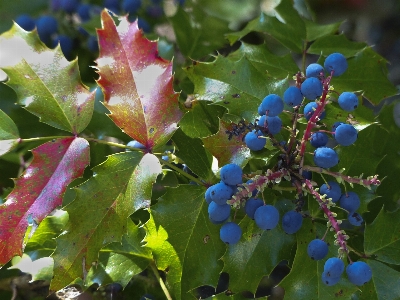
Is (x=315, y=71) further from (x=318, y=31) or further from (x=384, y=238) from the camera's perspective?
(x=318, y=31)

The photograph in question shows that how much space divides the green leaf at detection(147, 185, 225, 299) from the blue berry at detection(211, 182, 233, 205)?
0.13 m

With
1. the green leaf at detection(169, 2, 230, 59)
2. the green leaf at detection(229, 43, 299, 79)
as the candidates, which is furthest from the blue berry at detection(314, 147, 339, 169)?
the green leaf at detection(169, 2, 230, 59)

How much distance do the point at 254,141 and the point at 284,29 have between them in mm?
540

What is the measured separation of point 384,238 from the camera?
90 centimetres

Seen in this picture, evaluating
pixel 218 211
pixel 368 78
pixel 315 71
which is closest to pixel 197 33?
pixel 368 78

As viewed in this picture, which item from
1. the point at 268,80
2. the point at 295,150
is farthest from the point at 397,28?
the point at 295,150

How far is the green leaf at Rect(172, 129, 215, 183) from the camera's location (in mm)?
884

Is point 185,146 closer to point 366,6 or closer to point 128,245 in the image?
point 128,245

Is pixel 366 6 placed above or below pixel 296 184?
below

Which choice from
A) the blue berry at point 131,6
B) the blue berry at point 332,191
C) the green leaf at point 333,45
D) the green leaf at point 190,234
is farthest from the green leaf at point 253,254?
the blue berry at point 131,6

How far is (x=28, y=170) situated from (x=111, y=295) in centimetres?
39

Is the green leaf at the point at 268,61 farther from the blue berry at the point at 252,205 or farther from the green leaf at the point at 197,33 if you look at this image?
the blue berry at the point at 252,205

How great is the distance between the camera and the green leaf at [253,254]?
0.84m

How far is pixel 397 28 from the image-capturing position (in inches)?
78.2
